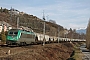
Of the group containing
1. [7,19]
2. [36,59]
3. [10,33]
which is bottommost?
[36,59]

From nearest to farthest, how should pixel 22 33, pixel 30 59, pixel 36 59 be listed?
pixel 30 59 < pixel 36 59 < pixel 22 33

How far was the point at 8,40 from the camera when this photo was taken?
42.6 meters

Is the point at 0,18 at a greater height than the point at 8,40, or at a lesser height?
greater

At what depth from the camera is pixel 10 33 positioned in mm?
44125

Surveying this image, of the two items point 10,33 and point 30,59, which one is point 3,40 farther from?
point 30,59

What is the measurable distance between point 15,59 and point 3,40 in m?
43.1

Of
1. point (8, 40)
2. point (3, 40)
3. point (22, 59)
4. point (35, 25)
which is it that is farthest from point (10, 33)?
point (35, 25)

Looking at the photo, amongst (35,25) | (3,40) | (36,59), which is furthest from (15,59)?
(35,25)

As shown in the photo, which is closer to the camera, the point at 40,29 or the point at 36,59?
the point at 36,59

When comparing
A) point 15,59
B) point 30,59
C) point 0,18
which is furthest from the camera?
point 0,18

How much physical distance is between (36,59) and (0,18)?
111205 mm

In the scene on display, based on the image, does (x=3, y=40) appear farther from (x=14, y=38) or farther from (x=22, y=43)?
(x=14, y=38)

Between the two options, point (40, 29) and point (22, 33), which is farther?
point (40, 29)

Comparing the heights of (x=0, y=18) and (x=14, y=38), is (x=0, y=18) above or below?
above
